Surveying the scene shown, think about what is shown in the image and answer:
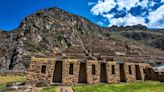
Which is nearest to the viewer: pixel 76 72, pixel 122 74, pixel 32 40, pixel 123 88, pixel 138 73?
pixel 123 88

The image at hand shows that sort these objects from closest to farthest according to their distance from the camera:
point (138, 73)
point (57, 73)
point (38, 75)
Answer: point (38, 75) → point (57, 73) → point (138, 73)

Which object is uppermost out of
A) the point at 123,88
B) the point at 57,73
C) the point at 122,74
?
the point at 57,73

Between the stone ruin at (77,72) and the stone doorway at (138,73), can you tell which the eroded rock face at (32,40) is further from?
the stone ruin at (77,72)

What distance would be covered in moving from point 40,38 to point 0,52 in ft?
56.6

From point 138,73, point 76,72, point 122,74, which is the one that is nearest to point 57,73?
point 76,72

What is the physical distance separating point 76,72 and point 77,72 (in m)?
0.09

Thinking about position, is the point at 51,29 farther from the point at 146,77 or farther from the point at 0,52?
the point at 146,77

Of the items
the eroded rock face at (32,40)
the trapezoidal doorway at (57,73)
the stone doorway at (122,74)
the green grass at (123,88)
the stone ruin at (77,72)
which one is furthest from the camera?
the eroded rock face at (32,40)

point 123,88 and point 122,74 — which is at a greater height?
point 122,74

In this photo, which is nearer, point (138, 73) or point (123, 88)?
point (123, 88)

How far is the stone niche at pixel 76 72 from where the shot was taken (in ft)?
61.0

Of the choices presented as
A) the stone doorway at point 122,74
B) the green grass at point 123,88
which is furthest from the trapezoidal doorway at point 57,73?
the stone doorway at point 122,74

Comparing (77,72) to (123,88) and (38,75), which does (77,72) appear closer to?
(38,75)

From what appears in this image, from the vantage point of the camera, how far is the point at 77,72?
19641 mm
